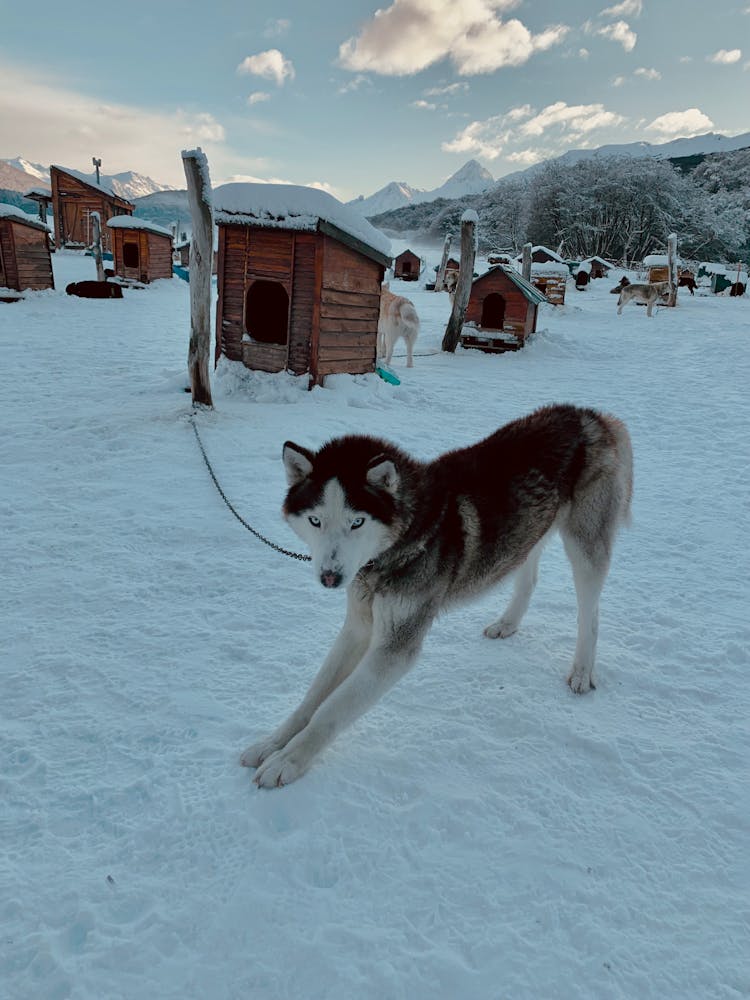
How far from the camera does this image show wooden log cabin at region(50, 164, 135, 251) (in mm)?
30500

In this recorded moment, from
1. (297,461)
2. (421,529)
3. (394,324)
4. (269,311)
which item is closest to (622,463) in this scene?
(421,529)

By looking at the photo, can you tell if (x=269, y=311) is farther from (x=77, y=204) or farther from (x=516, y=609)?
(x=77, y=204)

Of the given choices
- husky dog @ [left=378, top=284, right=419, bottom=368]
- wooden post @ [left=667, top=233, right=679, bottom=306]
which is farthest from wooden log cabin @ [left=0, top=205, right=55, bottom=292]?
wooden post @ [left=667, top=233, right=679, bottom=306]

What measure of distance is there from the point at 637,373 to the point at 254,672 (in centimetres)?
1151

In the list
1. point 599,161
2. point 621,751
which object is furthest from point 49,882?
point 599,161

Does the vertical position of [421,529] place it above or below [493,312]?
below

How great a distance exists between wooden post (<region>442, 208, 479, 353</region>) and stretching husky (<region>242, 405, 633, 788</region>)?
457 inches

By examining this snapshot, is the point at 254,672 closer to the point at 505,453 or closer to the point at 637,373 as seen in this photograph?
the point at 505,453

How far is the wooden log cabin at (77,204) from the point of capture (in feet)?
100

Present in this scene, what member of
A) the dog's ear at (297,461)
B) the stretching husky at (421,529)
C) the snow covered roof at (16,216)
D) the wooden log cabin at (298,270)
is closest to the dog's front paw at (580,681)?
the stretching husky at (421,529)

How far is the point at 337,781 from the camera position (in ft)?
6.82

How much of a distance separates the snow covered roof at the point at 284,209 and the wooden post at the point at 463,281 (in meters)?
5.85

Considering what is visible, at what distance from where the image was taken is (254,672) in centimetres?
269

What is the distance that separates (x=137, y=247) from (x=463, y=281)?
17.6 metres
